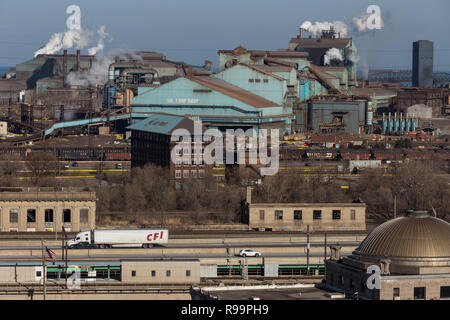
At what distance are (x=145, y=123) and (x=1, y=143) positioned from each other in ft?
59.3

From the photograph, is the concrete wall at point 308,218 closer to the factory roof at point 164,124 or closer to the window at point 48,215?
the window at point 48,215

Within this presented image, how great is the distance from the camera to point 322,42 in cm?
15388

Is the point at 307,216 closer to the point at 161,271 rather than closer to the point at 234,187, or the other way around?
the point at 234,187

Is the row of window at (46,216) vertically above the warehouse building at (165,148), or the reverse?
the warehouse building at (165,148)

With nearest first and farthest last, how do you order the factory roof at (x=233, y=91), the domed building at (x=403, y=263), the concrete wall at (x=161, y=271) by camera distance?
1. the domed building at (x=403, y=263)
2. the concrete wall at (x=161, y=271)
3. the factory roof at (x=233, y=91)

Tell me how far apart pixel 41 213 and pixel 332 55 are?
91440 millimetres

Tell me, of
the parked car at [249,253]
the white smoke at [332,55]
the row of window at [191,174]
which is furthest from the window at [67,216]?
the white smoke at [332,55]

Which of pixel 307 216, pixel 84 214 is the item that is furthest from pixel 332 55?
pixel 84 214

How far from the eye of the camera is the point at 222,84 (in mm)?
109688

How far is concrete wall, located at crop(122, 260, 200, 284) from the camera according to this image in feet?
149

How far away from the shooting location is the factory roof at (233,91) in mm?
103688

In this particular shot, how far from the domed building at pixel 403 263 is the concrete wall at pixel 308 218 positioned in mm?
26473
